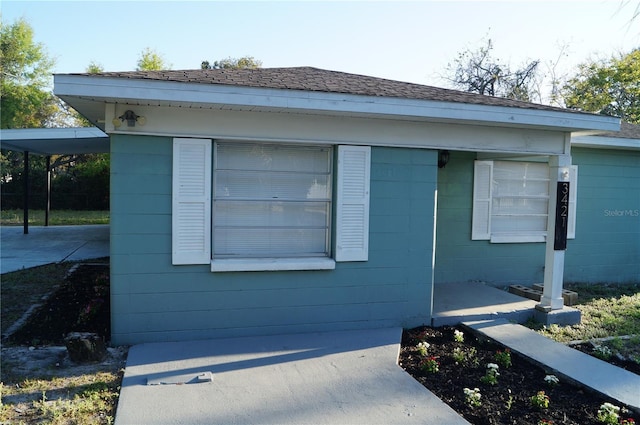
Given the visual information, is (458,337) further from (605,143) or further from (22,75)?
(22,75)

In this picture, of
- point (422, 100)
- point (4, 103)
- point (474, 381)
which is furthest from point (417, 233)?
point (4, 103)

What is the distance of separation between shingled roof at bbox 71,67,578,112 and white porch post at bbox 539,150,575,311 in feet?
2.74

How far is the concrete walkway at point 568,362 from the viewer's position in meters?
3.96

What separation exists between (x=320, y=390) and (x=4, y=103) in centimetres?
2910

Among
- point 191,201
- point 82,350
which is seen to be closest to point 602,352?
point 191,201

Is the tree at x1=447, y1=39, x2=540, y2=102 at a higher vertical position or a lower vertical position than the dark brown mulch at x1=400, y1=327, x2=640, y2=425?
higher

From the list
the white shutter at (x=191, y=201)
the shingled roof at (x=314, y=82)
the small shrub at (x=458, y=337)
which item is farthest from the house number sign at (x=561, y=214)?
the white shutter at (x=191, y=201)

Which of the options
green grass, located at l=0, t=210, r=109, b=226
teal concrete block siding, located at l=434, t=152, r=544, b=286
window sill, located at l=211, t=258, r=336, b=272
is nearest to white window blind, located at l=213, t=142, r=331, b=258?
window sill, located at l=211, t=258, r=336, b=272

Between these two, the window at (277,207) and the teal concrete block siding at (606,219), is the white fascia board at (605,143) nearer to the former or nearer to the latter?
the teal concrete block siding at (606,219)

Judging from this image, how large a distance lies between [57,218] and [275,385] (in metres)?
18.6

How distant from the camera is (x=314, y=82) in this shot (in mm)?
5512

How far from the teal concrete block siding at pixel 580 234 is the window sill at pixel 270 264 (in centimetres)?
295

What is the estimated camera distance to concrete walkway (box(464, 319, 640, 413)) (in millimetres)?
3961

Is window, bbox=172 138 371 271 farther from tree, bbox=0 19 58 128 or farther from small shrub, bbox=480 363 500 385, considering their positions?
tree, bbox=0 19 58 128
